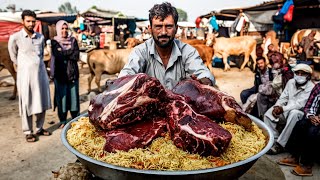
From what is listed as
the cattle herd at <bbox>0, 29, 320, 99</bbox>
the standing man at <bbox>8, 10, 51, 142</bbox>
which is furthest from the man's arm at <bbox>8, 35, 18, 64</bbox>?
the cattle herd at <bbox>0, 29, 320, 99</bbox>

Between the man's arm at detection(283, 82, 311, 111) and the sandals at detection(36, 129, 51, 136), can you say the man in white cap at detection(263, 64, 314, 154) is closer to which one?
the man's arm at detection(283, 82, 311, 111)

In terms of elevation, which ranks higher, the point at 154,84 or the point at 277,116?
the point at 154,84

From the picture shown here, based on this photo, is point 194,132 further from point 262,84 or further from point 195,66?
point 262,84

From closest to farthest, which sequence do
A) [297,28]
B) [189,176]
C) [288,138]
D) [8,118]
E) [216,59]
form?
[189,176], [288,138], [8,118], [297,28], [216,59]

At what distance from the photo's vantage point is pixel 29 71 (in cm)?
538

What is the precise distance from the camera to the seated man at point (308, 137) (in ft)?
14.3

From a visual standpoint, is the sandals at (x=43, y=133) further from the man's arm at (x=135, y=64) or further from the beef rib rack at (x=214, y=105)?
the beef rib rack at (x=214, y=105)

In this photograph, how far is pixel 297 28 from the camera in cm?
1300

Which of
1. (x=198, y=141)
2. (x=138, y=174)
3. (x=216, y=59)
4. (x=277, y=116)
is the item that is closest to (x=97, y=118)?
(x=138, y=174)

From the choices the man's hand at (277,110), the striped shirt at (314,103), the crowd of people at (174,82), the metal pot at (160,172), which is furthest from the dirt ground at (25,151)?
the striped shirt at (314,103)

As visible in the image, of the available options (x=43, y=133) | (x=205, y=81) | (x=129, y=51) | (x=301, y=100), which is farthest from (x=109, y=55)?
(x=205, y=81)

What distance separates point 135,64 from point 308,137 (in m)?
3.20

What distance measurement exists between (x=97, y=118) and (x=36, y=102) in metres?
4.07

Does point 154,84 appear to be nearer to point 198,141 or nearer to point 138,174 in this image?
point 198,141
